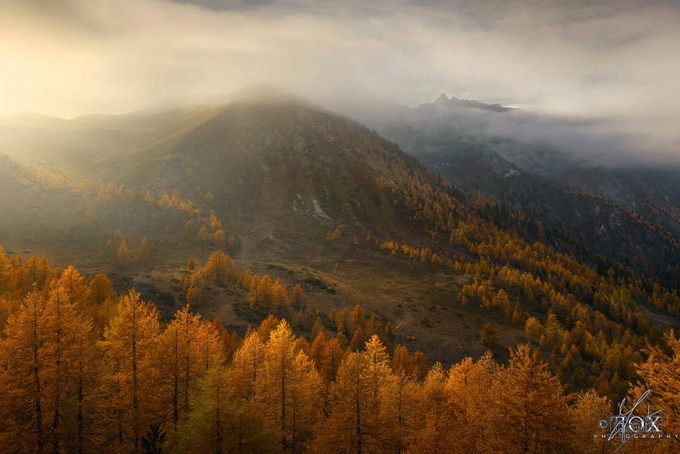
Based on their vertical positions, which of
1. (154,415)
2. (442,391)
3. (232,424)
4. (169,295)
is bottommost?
(169,295)

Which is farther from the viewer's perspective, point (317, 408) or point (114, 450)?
point (317, 408)

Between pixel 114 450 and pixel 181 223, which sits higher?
pixel 114 450

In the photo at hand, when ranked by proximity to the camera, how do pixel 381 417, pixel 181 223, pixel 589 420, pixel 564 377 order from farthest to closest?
pixel 181 223 < pixel 564 377 < pixel 589 420 < pixel 381 417

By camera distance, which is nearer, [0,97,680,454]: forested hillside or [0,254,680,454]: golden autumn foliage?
[0,254,680,454]: golden autumn foliage

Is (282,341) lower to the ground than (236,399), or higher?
higher

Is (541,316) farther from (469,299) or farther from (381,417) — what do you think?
(381,417)

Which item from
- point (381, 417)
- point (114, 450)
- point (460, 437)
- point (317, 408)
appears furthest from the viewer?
point (317, 408)

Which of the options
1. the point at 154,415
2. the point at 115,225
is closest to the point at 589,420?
the point at 154,415

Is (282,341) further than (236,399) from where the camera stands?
Yes

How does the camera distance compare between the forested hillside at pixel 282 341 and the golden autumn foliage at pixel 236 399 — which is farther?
the forested hillside at pixel 282 341

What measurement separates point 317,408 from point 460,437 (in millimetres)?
20006

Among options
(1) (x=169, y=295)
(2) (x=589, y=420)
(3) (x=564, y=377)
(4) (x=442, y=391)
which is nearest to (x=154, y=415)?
(4) (x=442, y=391)

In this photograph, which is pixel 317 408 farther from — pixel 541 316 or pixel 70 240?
pixel 70 240

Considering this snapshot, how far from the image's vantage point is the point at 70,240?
130875 millimetres
